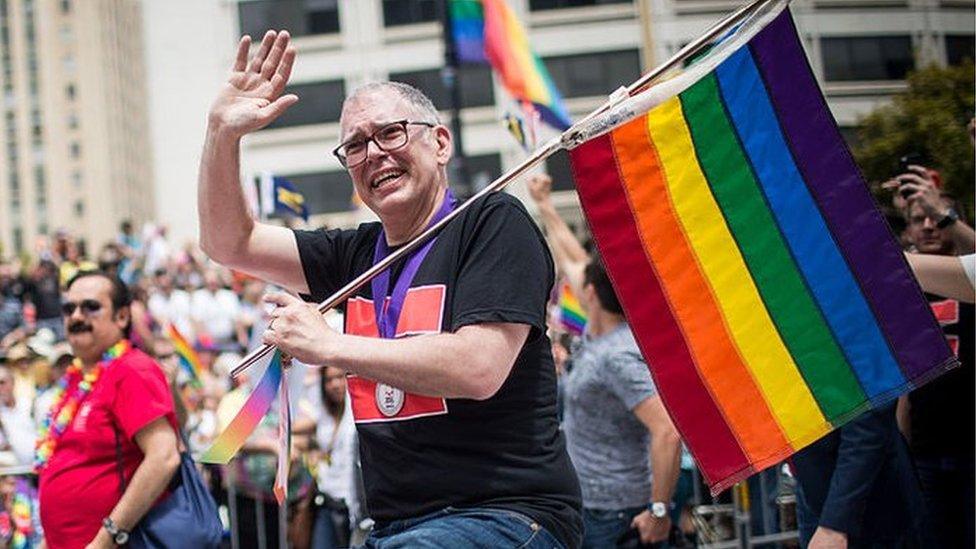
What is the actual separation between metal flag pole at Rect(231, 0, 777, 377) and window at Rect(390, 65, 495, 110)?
128 ft

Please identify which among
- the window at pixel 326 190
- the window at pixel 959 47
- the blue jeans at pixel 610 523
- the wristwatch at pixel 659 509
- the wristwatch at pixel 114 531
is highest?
the window at pixel 326 190

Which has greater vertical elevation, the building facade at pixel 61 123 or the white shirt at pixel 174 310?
the building facade at pixel 61 123

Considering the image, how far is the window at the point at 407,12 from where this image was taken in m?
42.4

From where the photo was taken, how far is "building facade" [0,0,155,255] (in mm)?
133750

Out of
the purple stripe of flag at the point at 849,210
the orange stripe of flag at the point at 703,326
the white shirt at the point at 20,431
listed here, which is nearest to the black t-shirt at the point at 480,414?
the orange stripe of flag at the point at 703,326

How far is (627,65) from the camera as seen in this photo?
130ft

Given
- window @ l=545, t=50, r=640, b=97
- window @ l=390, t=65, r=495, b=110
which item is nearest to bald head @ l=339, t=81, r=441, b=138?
window @ l=545, t=50, r=640, b=97

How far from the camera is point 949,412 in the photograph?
541 cm

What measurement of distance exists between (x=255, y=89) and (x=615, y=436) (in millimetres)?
2595

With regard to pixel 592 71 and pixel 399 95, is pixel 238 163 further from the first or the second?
pixel 592 71

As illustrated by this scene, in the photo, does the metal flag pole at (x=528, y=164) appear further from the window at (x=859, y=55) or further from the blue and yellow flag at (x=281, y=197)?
the window at (x=859, y=55)

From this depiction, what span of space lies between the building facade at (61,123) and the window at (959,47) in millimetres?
128500

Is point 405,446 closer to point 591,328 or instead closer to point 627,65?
point 591,328

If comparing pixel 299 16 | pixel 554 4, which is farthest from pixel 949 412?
pixel 299 16
